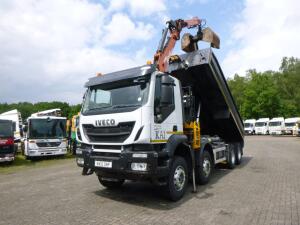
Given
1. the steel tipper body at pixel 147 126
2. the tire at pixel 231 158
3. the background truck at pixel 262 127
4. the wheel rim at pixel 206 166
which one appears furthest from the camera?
the background truck at pixel 262 127

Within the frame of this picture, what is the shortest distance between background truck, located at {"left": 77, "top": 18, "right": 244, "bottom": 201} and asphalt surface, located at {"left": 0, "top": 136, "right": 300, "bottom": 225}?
51 cm

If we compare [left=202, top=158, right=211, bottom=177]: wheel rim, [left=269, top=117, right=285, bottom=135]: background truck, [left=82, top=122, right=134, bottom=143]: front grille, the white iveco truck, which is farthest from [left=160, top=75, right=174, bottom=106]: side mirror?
[left=269, top=117, right=285, bottom=135]: background truck

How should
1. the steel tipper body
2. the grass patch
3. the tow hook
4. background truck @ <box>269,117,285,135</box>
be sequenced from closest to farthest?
the steel tipper body < the tow hook < the grass patch < background truck @ <box>269,117,285,135</box>

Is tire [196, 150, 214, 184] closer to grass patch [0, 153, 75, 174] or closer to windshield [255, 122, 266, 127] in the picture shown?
grass patch [0, 153, 75, 174]

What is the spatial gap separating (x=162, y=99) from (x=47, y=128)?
Result: 11179mm

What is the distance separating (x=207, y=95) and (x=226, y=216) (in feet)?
13.7

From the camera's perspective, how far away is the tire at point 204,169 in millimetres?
7637

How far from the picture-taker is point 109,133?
6016 mm

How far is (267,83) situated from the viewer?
55812mm

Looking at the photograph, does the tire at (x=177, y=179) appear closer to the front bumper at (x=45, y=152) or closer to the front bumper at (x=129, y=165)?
the front bumper at (x=129, y=165)

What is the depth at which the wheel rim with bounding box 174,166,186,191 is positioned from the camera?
637 centimetres

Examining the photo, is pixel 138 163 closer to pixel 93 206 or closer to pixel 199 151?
pixel 93 206

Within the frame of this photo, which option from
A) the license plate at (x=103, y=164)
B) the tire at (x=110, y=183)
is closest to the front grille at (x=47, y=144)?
the tire at (x=110, y=183)

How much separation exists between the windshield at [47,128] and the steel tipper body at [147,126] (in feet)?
29.4
